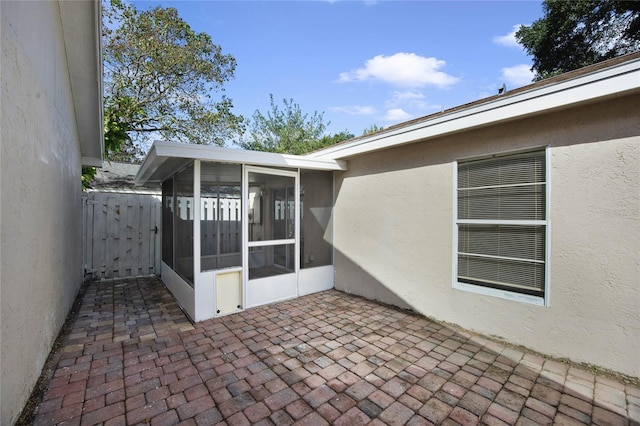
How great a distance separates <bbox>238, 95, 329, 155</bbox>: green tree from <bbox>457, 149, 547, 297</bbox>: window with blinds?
1627 centimetres

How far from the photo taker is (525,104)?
338 cm

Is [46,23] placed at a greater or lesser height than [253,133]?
lesser

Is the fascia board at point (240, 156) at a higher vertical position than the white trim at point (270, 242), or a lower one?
higher

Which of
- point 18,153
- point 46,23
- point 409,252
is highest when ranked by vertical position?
point 46,23

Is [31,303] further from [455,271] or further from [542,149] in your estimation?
[542,149]

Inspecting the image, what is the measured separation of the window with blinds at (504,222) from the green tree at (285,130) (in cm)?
1627

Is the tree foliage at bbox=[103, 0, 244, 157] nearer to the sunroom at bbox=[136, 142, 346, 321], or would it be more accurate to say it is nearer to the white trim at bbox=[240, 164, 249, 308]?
the sunroom at bbox=[136, 142, 346, 321]

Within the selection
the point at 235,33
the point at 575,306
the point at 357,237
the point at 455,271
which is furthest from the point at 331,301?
the point at 235,33

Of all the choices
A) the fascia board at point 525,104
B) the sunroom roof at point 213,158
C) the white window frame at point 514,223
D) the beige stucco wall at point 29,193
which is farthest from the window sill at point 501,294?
the beige stucco wall at point 29,193

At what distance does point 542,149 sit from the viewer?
3.52 meters

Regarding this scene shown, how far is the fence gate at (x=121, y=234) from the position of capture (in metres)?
7.30

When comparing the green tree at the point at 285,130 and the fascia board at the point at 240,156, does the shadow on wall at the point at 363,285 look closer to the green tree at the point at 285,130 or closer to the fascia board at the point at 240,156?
the fascia board at the point at 240,156

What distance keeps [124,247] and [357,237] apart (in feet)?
20.4

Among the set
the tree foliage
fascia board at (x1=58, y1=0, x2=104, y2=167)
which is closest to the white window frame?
fascia board at (x1=58, y1=0, x2=104, y2=167)
